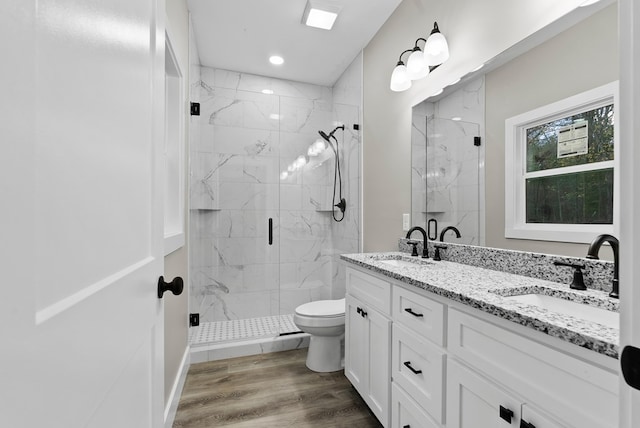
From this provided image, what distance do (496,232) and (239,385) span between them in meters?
1.88

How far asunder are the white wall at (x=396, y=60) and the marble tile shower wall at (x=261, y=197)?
370 mm

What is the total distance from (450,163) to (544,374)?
1.27 meters

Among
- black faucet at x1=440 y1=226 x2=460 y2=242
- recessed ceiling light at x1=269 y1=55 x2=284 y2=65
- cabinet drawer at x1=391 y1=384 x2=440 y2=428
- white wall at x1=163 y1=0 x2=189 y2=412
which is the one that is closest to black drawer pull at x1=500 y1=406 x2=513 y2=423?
cabinet drawer at x1=391 y1=384 x2=440 y2=428

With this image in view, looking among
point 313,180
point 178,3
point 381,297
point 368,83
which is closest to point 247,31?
point 178,3

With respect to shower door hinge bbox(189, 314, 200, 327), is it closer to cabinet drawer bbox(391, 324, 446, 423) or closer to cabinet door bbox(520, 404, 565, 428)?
cabinet drawer bbox(391, 324, 446, 423)

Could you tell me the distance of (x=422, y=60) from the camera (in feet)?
6.11

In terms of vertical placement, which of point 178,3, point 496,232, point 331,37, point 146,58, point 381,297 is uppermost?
point 331,37

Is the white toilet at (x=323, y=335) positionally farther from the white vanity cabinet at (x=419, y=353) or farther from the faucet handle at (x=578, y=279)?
the faucet handle at (x=578, y=279)

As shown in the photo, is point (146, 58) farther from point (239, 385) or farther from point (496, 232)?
point (239, 385)

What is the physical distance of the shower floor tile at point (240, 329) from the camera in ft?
8.69

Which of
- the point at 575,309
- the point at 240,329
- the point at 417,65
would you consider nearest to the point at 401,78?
the point at 417,65

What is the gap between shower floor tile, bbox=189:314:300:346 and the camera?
265 centimetres

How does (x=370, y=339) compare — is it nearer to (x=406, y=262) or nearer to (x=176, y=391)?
(x=406, y=262)

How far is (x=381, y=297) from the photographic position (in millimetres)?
1577
